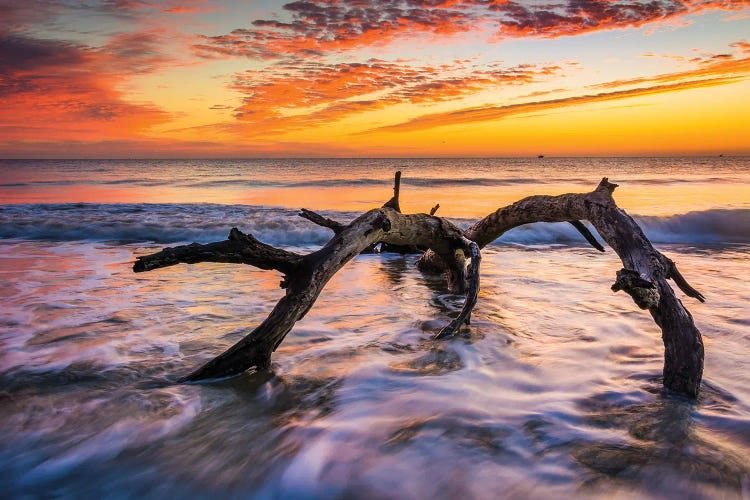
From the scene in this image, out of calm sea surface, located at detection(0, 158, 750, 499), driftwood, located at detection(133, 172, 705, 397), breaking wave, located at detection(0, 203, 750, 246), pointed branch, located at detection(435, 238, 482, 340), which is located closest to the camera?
calm sea surface, located at detection(0, 158, 750, 499)

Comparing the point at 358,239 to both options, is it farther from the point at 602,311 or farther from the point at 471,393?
the point at 602,311

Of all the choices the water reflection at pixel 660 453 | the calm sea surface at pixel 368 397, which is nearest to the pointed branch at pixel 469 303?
the calm sea surface at pixel 368 397

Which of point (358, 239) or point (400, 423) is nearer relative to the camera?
point (400, 423)

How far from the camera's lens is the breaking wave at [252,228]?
38.8 feet

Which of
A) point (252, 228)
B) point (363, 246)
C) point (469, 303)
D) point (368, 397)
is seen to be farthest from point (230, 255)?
point (252, 228)

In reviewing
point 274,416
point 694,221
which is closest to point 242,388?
point 274,416

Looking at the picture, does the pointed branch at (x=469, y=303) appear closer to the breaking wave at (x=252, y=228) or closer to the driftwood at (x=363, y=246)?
the driftwood at (x=363, y=246)

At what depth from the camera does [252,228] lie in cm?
1288

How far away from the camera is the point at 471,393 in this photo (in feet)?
11.5

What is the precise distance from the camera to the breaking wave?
1181 cm

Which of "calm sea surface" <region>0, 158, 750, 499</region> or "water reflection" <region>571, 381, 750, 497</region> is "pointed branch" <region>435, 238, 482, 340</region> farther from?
"water reflection" <region>571, 381, 750, 497</region>

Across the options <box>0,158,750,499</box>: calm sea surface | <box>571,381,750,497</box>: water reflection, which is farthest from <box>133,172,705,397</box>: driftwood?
<box>571,381,750,497</box>: water reflection

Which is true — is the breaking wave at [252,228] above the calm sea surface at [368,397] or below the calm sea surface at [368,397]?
above

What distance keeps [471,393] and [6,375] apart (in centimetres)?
347
